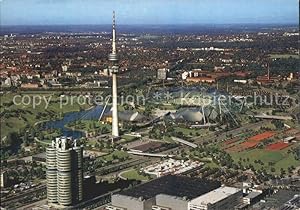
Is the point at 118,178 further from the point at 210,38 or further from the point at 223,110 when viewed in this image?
the point at 210,38

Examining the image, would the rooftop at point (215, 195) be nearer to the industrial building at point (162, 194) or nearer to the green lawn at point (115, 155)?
the industrial building at point (162, 194)

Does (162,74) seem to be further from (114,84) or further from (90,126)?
(90,126)

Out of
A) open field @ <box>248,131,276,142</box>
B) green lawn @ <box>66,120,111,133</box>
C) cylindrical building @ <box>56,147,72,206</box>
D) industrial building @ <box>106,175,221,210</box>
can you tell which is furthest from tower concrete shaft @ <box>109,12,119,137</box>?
cylindrical building @ <box>56,147,72,206</box>

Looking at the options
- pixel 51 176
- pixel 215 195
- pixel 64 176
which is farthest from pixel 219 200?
pixel 51 176

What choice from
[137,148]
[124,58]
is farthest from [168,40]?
[137,148]

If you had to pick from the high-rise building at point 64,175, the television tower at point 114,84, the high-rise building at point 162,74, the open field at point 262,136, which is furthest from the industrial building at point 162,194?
the high-rise building at point 162,74

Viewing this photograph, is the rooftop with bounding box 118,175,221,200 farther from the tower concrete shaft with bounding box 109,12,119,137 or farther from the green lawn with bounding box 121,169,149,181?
the tower concrete shaft with bounding box 109,12,119,137

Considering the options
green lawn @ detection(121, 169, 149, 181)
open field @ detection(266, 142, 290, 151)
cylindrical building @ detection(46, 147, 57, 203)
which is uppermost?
cylindrical building @ detection(46, 147, 57, 203)
